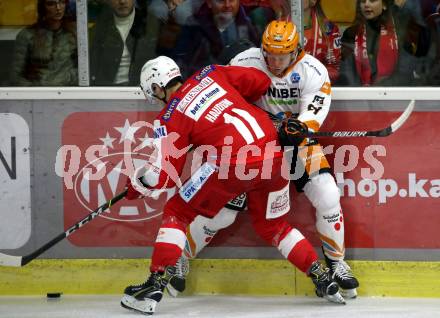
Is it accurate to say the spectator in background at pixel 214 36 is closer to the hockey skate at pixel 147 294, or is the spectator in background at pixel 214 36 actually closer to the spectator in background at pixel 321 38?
the spectator in background at pixel 321 38

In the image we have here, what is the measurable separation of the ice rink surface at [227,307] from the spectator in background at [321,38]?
110 cm

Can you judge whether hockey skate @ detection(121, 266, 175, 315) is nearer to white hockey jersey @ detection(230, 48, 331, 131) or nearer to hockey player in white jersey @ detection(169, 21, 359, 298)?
hockey player in white jersey @ detection(169, 21, 359, 298)

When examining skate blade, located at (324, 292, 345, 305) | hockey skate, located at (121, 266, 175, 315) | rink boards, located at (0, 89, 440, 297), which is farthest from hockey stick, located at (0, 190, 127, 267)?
skate blade, located at (324, 292, 345, 305)

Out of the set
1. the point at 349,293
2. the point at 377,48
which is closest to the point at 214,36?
the point at 377,48

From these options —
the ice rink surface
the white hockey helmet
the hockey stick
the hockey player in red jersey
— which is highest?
the white hockey helmet

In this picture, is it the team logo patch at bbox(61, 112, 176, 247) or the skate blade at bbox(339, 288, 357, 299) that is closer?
the skate blade at bbox(339, 288, 357, 299)

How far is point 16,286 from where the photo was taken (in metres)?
5.46

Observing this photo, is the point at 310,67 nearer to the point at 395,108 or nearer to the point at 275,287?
the point at 395,108

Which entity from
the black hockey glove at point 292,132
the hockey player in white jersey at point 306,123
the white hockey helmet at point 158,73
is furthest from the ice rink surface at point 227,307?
the white hockey helmet at point 158,73

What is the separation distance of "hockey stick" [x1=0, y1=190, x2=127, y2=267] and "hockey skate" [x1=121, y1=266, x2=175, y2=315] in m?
0.41

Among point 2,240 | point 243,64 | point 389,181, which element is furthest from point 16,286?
point 389,181

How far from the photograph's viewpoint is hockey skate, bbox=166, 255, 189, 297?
530 cm

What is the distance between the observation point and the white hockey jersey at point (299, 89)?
198 inches

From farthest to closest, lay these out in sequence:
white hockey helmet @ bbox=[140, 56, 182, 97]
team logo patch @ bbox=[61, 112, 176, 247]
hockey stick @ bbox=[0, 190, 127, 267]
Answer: team logo patch @ bbox=[61, 112, 176, 247] → hockey stick @ bbox=[0, 190, 127, 267] → white hockey helmet @ bbox=[140, 56, 182, 97]
